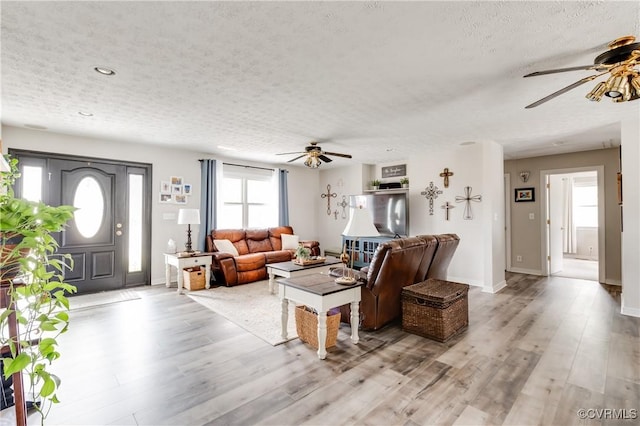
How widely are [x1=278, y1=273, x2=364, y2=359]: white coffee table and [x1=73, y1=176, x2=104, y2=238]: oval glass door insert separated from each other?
148 inches

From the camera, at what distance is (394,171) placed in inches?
275

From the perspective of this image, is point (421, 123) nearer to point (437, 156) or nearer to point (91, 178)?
point (437, 156)

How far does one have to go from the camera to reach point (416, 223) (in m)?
6.23

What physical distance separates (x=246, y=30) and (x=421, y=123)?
2721 mm

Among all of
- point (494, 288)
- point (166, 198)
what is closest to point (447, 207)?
point (494, 288)

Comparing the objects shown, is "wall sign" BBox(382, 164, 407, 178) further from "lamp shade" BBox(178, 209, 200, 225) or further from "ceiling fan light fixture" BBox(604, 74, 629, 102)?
"ceiling fan light fixture" BBox(604, 74, 629, 102)

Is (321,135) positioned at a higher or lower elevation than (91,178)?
higher

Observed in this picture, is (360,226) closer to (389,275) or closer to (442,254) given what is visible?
(389,275)

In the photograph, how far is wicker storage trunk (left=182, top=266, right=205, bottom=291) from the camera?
16.5 feet

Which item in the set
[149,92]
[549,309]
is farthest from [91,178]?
[549,309]

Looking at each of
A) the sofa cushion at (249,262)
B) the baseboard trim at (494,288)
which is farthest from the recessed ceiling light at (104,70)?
the baseboard trim at (494,288)

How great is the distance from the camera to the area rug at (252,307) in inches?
130

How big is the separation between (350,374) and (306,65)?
2480 mm

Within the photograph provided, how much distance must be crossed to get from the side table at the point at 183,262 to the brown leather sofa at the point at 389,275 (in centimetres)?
275
